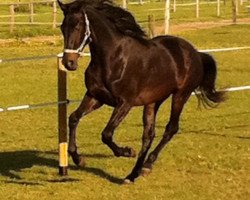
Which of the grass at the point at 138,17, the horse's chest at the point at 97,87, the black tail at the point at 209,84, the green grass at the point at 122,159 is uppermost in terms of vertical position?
the horse's chest at the point at 97,87

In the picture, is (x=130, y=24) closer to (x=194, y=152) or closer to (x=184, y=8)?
(x=194, y=152)

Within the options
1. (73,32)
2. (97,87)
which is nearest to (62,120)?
(97,87)

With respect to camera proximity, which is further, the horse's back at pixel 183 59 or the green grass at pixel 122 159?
the horse's back at pixel 183 59

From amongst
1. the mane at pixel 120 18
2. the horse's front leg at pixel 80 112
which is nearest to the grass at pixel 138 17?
the mane at pixel 120 18

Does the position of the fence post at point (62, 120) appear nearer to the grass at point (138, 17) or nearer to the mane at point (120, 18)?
the mane at point (120, 18)

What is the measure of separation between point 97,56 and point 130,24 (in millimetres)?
584

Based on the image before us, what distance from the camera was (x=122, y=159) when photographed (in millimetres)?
8641

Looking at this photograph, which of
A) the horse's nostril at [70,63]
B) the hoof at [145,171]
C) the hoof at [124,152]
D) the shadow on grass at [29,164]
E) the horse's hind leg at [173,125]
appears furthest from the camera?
the horse's hind leg at [173,125]

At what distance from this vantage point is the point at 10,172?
7.99 metres

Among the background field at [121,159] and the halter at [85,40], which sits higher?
the halter at [85,40]

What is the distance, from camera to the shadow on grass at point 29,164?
7586mm

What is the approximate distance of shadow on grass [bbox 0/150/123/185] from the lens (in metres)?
7.59

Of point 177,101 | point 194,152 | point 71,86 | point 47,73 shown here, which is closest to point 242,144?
point 194,152

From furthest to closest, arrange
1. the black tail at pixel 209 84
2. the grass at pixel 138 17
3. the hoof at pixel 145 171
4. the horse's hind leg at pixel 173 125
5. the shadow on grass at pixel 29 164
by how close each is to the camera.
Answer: the grass at pixel 138 17, the black tail at pixel 209 84, the horse's hind leg at pixel 173 125, the hoof at pixel 145 171, the shadow on grass at pixel 29 164
